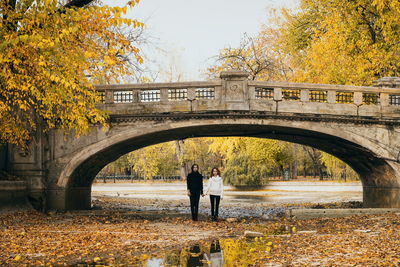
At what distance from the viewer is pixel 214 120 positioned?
17062mm

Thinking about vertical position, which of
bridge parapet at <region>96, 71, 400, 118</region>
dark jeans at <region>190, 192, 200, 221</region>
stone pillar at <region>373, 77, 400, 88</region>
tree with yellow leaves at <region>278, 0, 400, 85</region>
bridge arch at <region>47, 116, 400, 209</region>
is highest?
tree with yellow leaves at <region>278, 0, 400, 85</region>

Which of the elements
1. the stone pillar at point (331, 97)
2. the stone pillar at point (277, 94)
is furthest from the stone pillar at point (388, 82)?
the stone pillar at point (277, 94)

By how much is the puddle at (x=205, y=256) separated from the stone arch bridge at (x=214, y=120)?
A: 7056 millimetres

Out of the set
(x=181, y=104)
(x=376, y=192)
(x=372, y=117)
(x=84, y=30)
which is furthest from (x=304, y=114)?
(x=84, y=30)

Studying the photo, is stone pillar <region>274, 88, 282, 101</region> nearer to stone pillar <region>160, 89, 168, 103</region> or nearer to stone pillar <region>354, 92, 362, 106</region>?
stone pillar <region>354, 92, 362, 106</region>

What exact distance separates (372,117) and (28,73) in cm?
1069

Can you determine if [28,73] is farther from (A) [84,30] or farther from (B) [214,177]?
(B) [214,177]

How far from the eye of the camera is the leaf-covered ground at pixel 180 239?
335 inches

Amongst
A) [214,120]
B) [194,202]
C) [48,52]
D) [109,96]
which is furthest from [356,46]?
[48,52]

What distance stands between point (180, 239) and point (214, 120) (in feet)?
21.2

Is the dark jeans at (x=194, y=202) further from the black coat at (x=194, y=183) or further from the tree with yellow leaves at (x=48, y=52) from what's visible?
the tree with yellow leaves at (x=48, y=52)

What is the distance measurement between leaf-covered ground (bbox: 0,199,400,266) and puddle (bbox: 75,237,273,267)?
20 mm

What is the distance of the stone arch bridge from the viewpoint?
1700cm

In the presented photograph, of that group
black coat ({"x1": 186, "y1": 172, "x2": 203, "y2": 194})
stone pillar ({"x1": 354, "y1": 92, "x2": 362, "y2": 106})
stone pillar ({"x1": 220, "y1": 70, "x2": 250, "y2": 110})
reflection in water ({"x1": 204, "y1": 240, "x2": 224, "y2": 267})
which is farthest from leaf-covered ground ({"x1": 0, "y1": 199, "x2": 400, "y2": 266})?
stone pillar ({"x1": 354, "y1": 92, "x2": 362, "y2": 106})
